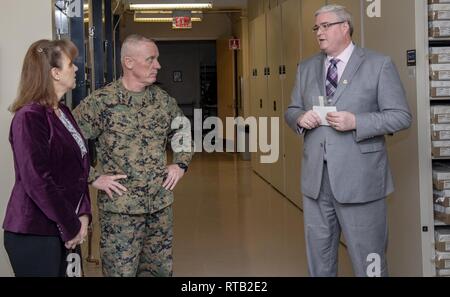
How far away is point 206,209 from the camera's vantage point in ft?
25.3

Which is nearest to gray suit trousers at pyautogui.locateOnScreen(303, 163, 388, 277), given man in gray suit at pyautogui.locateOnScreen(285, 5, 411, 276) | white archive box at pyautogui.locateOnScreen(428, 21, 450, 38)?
man in gray suit at pyautogui.locateOnScreen(285, 5, 411, 276)

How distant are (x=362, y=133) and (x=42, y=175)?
60.1 inches

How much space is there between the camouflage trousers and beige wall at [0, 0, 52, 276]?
28.9 inches

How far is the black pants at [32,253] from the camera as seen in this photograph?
2.46 meters

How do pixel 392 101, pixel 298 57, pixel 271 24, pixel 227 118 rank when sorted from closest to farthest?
1. pixel 392 101
2. pixel 298 57
3. pixel 271 24
4. pixel 227 118

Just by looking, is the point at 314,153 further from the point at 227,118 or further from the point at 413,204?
the point at 227,118

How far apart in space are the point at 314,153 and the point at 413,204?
38.2 inches

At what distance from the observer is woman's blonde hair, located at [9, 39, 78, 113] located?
96.3 inches

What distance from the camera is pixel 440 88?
144 inches

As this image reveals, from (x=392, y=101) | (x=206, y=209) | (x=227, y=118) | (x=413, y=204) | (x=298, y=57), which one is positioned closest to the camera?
(x=392, y=101)

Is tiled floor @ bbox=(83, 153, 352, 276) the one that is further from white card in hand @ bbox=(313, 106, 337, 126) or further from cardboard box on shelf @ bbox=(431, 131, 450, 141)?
white card in hand @ bbox=(313, 106, 337, 126)

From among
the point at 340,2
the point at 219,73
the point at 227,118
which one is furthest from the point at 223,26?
the point at 340,2
